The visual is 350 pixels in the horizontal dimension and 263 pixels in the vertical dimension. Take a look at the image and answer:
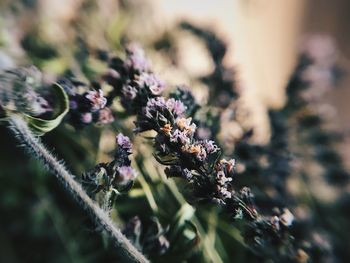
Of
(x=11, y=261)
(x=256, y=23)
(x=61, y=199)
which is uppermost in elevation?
(x=256, y=23)

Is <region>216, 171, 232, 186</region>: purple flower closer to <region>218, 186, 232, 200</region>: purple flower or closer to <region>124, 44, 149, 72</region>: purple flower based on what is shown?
<region>218, 186, 232, 200</region>: purple flower

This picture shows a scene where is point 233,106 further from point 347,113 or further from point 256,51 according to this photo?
point 347,113

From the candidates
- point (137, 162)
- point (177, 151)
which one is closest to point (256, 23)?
point (137, 162)

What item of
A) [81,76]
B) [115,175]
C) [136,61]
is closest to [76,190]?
[115,175]

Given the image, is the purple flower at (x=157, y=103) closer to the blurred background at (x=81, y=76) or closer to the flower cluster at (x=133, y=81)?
the flower cluster at (x=133, y=81)

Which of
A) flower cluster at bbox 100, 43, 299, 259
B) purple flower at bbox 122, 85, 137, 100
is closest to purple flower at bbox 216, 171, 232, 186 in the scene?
flower cluster at bbox 100, 43, 299, 259

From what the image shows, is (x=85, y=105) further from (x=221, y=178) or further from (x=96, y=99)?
(x=221, y=178)

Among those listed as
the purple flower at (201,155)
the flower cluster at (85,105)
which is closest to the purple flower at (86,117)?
the flower cluster at (85,105)
